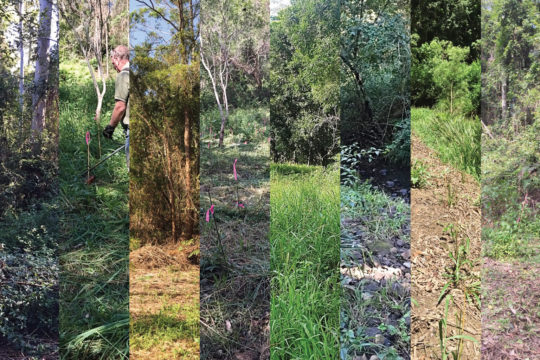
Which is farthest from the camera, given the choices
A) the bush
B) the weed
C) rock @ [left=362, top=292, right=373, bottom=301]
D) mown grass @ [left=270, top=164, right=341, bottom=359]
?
the weed

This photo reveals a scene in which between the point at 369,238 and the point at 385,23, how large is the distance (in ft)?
4.55

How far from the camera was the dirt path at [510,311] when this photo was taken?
2.37 meters

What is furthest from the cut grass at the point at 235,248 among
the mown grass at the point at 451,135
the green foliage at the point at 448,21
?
the green foliage at the point at 448,21

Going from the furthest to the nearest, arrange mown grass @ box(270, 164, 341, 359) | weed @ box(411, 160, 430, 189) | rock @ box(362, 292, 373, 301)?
weed @ box(411, 160, 430, 189)
rock @ box(362, 292, 373, 301)
mown grass @ box(270, 164, 341, 359)

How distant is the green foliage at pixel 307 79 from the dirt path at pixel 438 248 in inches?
24.5

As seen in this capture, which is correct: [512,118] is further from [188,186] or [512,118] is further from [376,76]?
[188,186]

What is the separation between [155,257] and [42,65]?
4.76 feet

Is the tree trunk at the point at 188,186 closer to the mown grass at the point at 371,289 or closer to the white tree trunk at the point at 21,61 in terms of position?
the mown grass at the point at 371,289

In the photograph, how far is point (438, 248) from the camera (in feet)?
8.00

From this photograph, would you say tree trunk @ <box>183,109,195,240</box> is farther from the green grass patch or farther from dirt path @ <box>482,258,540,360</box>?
dirt path @ <box>482,258,540,360</box>

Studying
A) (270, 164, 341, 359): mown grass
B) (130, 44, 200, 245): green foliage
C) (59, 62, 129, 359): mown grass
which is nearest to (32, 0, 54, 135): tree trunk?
(59, 62, 129, 359): mown grass

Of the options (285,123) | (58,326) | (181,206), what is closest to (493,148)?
(285,123)

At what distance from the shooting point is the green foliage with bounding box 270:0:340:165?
246 centimetres

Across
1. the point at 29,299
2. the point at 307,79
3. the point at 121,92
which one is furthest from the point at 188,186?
the point at 29,299
